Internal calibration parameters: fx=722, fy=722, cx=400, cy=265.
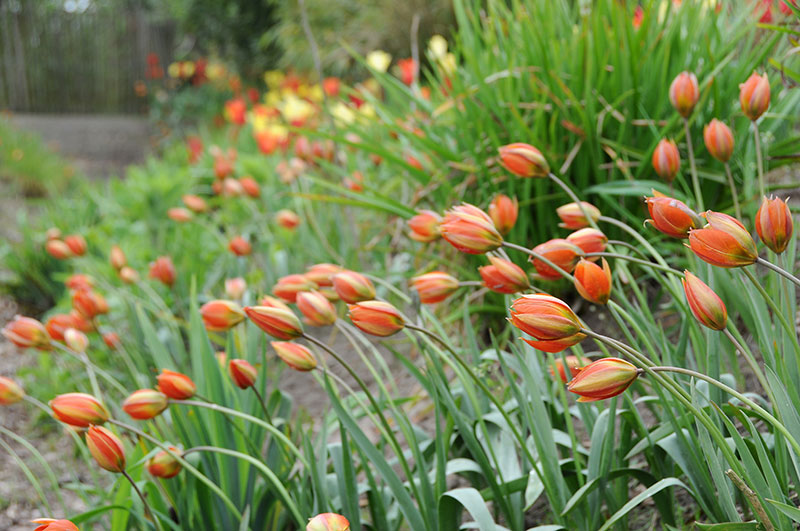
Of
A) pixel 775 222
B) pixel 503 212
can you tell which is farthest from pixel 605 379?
pixel 503 212

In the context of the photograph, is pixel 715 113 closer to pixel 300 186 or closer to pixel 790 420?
pixel 790 420

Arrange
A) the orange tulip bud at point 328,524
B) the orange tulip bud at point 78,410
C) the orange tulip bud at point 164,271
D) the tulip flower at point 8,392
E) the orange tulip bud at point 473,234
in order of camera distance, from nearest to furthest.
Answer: the orange tulip bud at point 328,524
the orange tulip bud at point 473,234
the orange tulip bud at point 78,410
the tulip flower at point 8,392
the orange tulip bud at point 164,271

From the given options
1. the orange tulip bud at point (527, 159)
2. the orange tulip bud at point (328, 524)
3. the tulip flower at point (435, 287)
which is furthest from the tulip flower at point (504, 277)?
the orange tulip bud at point (328, 524)

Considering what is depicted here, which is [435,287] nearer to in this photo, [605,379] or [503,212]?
[503,212]

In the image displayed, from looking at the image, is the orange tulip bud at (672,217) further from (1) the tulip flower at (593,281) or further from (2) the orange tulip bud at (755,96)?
(2) the orange tulip bud at (755,96)

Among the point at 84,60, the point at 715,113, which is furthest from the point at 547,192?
the point at 84,60

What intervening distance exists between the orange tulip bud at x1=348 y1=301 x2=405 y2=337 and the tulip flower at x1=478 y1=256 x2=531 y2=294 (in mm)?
127

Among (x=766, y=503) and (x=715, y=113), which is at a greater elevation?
(x=715, y=113)

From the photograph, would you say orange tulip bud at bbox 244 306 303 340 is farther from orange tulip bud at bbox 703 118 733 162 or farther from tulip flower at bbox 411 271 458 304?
orange tulip bud at bbox 703 118 733 162

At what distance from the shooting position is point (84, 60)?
479 inches

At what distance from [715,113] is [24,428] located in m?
2.08

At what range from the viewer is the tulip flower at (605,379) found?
669mm

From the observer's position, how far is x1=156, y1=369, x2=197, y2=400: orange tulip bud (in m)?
1.03

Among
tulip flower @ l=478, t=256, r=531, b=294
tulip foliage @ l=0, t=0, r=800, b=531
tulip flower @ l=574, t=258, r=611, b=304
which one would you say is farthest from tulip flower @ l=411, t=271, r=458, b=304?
tulip flower @ l=574, t=258, r=611, b=304
